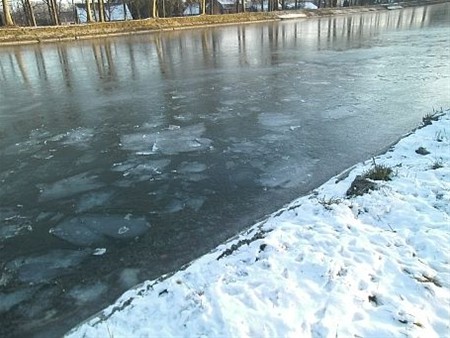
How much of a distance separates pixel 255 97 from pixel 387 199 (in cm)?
766

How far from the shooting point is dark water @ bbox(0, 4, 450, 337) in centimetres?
519

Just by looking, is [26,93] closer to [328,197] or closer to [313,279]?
[328,197]

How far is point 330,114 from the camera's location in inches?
424

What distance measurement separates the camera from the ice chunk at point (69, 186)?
6.98 m

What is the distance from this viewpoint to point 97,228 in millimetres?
6016

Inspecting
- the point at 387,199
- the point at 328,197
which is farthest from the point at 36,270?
the point at 387,199

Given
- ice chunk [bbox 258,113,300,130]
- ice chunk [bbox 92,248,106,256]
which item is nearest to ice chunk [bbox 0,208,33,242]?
ice chunk [bbox 92,248,106,256]

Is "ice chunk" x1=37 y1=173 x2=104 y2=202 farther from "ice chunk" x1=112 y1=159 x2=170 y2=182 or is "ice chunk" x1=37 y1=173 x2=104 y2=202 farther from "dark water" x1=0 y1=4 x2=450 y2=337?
"ice chunk" x1=112 y1=159 x2=170 y2=182

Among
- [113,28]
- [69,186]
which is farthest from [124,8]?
[69,186]

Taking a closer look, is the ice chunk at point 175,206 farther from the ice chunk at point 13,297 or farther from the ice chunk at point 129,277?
the ice chunk at point 13,297

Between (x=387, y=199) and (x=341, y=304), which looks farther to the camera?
(x=387, y=199)

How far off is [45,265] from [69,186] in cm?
226

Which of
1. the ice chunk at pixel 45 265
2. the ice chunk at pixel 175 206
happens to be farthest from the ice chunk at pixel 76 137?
the ice chunk at pixel 45 265

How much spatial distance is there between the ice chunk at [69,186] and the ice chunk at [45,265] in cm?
166
